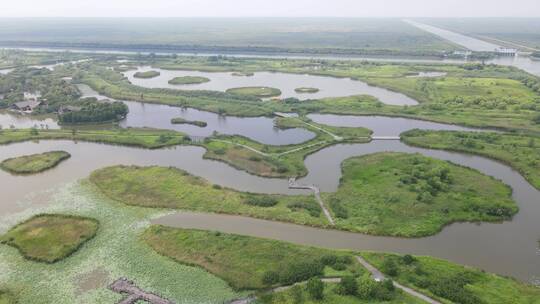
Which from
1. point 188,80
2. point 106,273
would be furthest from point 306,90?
point 106,273

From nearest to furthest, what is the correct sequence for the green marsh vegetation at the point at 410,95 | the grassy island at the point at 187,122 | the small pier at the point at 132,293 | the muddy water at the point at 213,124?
the small pier at the point at 132,293 < the muddy water at the point at 213,124 < the grassy island at the point at 187,122 < the green marsh vegetation at the point at 410,95

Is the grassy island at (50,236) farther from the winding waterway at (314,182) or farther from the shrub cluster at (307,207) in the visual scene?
the shrub cluster at (307,207)

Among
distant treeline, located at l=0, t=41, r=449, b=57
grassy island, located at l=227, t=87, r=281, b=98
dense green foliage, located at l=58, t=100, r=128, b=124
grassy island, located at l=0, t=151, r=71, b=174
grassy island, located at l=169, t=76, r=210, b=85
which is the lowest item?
grassy island, located at l=0, t=151, r=71, b=174

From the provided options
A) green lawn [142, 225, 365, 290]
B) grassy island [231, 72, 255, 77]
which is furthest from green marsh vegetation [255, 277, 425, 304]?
grassy island [231, 72, 255, 77]

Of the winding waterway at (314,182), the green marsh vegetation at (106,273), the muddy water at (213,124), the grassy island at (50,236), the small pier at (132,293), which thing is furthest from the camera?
the muddy water at (213,124)

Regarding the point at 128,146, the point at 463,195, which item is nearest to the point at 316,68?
the point at 128,146

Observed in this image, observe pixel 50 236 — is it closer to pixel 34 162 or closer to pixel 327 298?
pixel 34 162

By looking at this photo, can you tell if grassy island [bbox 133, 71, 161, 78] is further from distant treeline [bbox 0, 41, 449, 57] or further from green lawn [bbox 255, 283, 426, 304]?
green lawn [bbox 255, 283, 426, 304]

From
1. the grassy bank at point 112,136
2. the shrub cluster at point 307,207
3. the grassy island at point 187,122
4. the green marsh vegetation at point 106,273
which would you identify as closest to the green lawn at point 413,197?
the shrub cluster at point 307,207

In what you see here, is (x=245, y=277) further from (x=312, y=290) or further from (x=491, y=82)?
(x=491, y=82)
